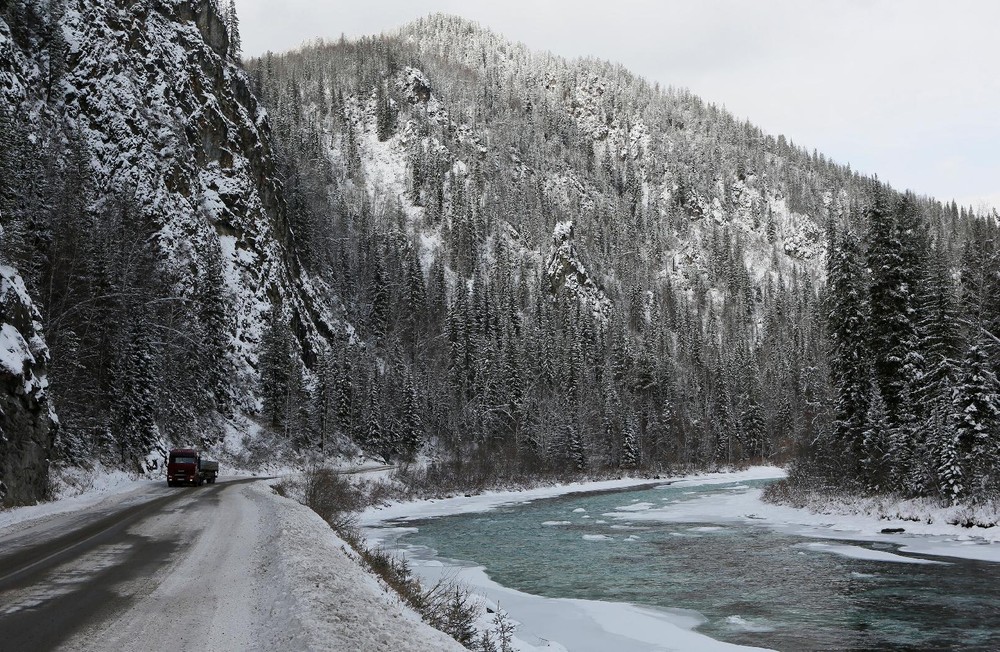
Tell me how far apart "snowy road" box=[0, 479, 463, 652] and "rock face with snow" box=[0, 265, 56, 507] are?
6842mm

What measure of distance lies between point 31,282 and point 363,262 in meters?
99.7

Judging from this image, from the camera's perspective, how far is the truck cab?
3603 centimetres

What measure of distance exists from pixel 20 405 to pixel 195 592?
19.3m

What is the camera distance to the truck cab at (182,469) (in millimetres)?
36031

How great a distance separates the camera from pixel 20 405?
2469 cm

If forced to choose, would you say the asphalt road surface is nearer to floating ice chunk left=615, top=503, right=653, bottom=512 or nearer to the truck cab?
the truck cab

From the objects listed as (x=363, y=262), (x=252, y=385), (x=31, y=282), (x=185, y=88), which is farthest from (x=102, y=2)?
(x=363, y=262)

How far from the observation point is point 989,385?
2870cm

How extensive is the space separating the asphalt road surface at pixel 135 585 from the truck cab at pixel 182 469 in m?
16.6

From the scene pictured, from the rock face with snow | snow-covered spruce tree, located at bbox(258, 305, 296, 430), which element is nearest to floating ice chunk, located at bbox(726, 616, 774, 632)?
the rock face with snow

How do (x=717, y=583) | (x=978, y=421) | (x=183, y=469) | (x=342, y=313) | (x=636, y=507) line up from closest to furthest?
(x=717, y=583) → (x=978, y=421) → (x=183, y=469) → (x=636, y=507) → (x=342, y=313)

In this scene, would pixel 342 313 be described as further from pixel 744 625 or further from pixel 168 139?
pixel 744 625

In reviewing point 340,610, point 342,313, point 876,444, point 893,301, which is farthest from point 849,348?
point 342,313

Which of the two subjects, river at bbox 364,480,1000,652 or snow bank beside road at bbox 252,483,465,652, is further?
river at bbox 364,480,1000,652
